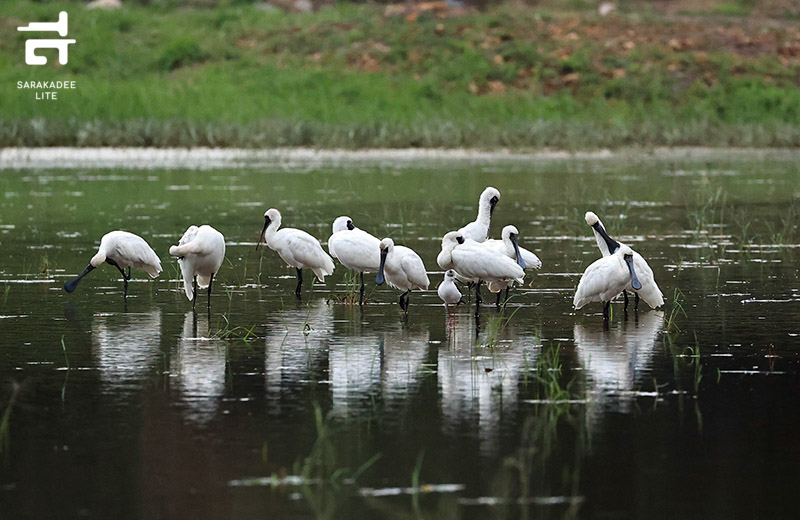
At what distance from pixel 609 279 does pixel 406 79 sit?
35704mm

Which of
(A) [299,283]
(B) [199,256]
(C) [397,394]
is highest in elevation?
(B) [199,256]

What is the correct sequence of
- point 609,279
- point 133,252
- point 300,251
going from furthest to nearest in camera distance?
point 300,251 < point 133,252 < point 609,279

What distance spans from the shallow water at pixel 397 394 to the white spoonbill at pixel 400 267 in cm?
24

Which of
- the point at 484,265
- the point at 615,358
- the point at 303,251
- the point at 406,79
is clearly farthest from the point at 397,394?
the point at 406,79

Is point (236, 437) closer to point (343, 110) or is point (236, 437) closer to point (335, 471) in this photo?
point (335, 471)

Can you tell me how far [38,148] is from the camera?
116ft

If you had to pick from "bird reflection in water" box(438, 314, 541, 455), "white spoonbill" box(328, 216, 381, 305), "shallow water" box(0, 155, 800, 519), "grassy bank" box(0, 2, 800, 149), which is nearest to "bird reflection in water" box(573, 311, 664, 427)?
"shallow water" box(0, 155, 800, 519)

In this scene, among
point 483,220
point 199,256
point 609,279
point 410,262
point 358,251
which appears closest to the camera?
point 609,279

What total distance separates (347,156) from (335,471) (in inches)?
1127

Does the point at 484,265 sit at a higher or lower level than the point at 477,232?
lower

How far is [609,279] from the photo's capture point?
11289 mm

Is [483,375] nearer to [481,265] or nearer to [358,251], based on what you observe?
[481,265]

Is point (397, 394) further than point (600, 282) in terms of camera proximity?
No

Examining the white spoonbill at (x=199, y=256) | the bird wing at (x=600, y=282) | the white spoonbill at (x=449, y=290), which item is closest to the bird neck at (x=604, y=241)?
the bird wing at (x=600, y=282)
